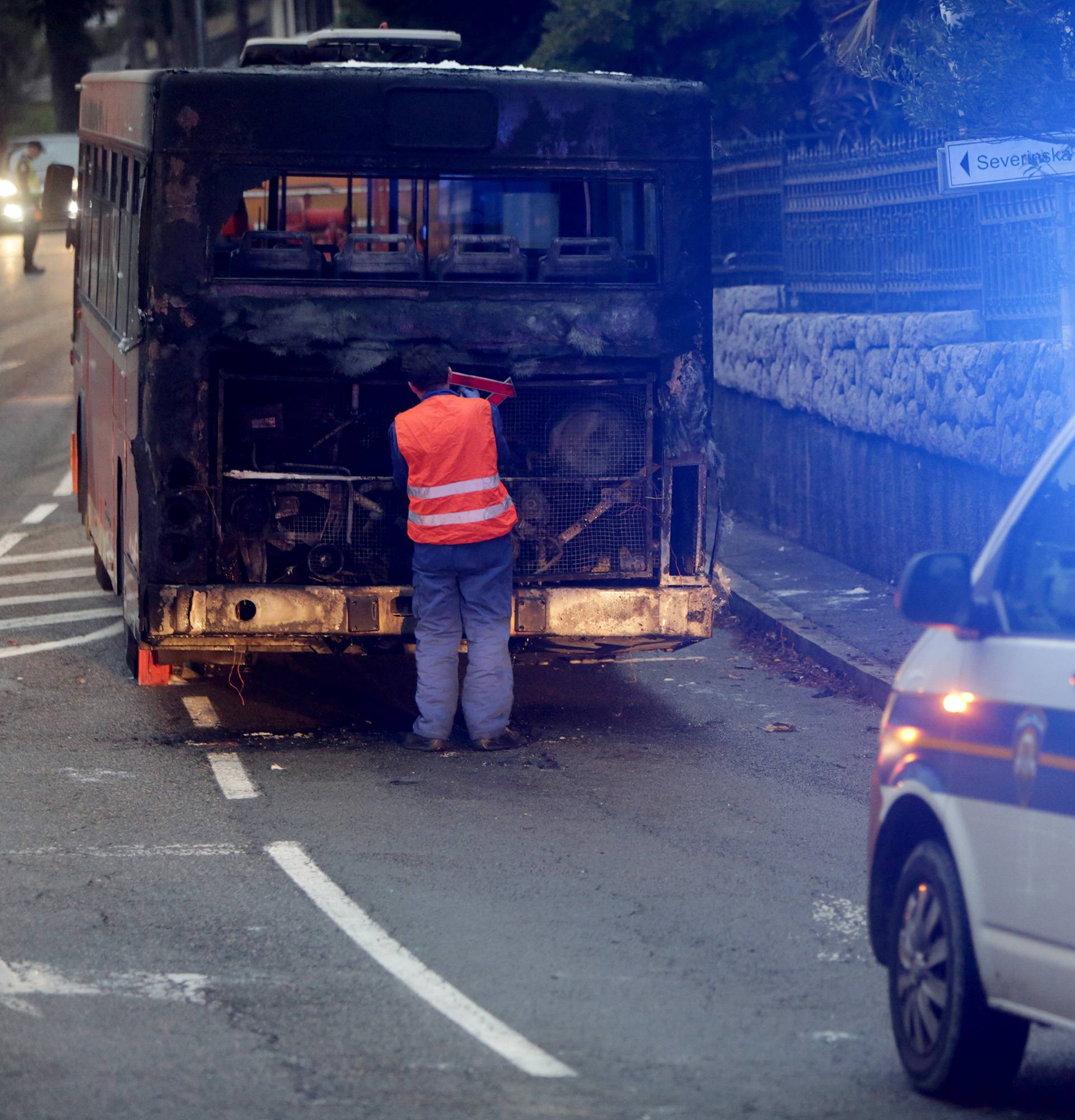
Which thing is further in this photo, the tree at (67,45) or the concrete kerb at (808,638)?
the tree at (67,45)

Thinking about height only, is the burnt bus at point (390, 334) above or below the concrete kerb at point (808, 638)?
above

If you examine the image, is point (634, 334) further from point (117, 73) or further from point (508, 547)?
point (117, 73)

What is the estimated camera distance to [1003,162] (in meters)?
11.0

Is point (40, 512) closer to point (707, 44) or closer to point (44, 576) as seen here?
point (44, 576)

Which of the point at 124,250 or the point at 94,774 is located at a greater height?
the point at 124,250

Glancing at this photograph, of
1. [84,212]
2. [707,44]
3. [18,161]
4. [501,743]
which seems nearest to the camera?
[501,743]

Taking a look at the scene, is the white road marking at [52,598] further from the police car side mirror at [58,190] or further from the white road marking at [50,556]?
the police car side mirror at [58,190]

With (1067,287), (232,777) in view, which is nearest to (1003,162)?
(1067,287)

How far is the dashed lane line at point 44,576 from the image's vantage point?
14648 mm

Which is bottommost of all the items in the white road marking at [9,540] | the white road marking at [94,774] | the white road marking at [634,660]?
the white road marking at [634,660]

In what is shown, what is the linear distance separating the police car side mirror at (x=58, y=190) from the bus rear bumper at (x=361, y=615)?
5.19m

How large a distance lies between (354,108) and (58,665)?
372 cm

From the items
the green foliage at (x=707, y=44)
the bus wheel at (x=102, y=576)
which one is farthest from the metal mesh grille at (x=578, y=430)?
the green foliage at (x=707, y=44)

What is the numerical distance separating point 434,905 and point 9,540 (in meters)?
10.4
